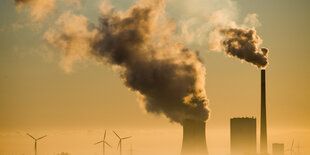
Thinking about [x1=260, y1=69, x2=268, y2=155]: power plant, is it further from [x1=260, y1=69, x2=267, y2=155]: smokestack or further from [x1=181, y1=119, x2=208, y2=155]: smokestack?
[x1=181, y1=119, x2=208, y2=155]: smokestack

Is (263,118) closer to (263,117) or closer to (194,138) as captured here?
(263,117)

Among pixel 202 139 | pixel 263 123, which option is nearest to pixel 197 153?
pixel 202 139

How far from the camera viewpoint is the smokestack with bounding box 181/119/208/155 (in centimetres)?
16638

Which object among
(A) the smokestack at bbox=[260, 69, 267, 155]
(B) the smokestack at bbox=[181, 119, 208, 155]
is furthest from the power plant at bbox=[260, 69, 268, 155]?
(B) the smokestack at bbox=[181, 119, 208, 155]

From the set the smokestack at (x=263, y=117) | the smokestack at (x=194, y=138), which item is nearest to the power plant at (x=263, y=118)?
the smokestack at (x=263, y=117)

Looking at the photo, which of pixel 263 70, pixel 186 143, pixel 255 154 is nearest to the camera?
pixel 186 143

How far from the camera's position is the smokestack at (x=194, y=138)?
166 meters

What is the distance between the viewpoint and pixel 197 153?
168 metres

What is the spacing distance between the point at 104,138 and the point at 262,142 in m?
37.0

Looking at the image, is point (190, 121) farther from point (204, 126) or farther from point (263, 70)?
point (263, 70)

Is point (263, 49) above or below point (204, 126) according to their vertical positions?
above

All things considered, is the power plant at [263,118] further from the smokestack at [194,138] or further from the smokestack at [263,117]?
the smokestack at [194,138]

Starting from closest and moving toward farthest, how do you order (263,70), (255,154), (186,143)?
(186,143) < (263,70) < (255,154)

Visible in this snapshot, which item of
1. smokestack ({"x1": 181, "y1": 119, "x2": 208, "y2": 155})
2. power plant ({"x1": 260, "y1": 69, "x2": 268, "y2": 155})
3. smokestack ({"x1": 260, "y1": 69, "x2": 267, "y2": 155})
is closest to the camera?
smokestack ({"x1": 181, "y1": 119, "x2": 208, "y2": 155})
